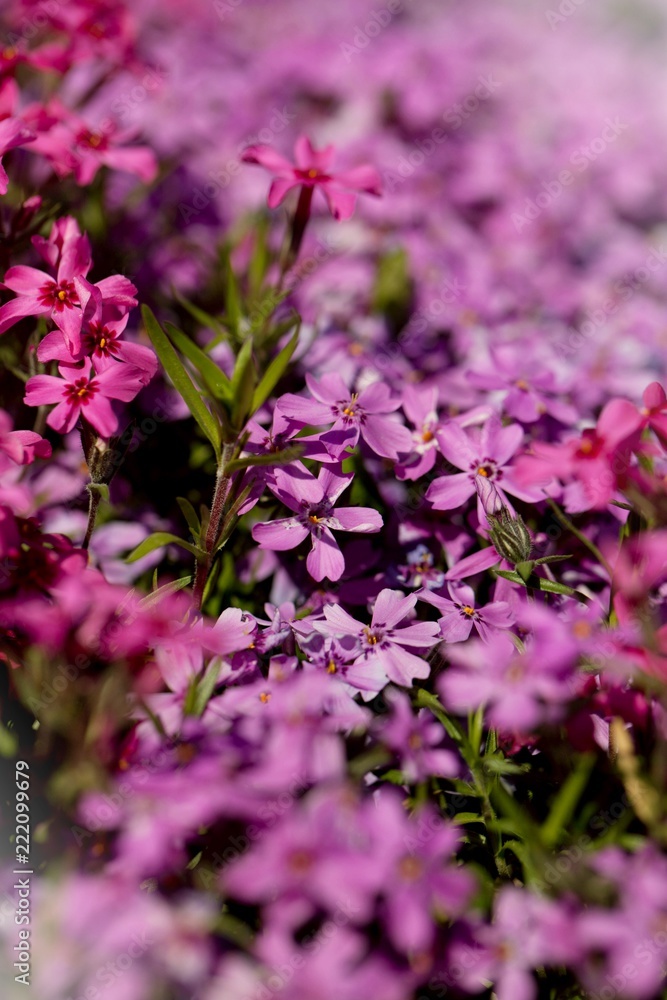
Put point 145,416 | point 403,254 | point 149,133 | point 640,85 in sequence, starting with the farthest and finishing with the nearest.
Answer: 1. point 640,85
2. point 149,133
3. point 403,254
4. point 145,416

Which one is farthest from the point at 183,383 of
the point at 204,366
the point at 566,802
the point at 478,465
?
the point at 566,802

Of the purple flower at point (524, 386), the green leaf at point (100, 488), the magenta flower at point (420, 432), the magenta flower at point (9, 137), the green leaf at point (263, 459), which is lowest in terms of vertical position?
the green leaf at point (100, 488)

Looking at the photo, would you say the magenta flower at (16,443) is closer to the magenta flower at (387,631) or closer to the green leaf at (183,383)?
the green leaf at (183,383)

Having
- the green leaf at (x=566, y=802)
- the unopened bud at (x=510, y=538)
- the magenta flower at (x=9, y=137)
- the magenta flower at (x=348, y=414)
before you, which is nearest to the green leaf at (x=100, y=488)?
the magenta flower at (x=348, y=414)

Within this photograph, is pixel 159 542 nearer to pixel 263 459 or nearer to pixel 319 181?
pixel 263 459

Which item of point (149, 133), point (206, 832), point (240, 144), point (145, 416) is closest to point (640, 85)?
point (240, 144)

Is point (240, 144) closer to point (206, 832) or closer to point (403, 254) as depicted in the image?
point (403, 254)
